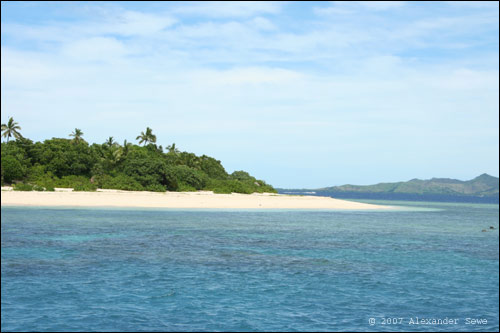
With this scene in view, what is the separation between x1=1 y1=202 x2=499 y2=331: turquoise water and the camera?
1400cm

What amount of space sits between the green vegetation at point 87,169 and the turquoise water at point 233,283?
3653cm

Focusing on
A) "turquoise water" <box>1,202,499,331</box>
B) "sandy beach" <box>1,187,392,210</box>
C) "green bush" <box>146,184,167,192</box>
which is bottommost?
"turquoise water" <box>1,202,499,331</box>

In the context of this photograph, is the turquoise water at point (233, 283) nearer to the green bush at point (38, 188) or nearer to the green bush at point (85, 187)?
the green bush at point (38, 188)

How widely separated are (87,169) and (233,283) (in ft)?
216

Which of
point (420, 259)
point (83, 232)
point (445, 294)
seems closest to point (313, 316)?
point (445, 294)

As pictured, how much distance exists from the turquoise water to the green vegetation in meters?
36.5

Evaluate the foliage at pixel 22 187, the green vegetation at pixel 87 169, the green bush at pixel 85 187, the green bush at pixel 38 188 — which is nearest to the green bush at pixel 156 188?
the green vegetation at pixel 87 169

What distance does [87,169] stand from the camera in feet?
255

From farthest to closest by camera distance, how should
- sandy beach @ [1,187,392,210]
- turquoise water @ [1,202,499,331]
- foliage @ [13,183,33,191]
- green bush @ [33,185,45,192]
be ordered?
green bush @ [33,185,45,192] < foliage @ [13,183,33,191] < sandy beach @ [1,187,392,210] < turquoise water @ [1,202,499,331]

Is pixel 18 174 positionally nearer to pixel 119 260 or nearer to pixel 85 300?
pixel 119 260

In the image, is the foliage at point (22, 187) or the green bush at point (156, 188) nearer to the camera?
the foliage at point (22, 187)

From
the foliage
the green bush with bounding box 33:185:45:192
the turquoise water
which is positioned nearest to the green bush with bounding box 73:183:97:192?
the green bush with bounding box 33:185:45:192

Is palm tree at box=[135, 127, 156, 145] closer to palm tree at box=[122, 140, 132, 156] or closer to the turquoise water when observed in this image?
palm tree at box=[122, 140, 132, 156]

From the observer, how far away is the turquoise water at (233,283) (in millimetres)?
14000
